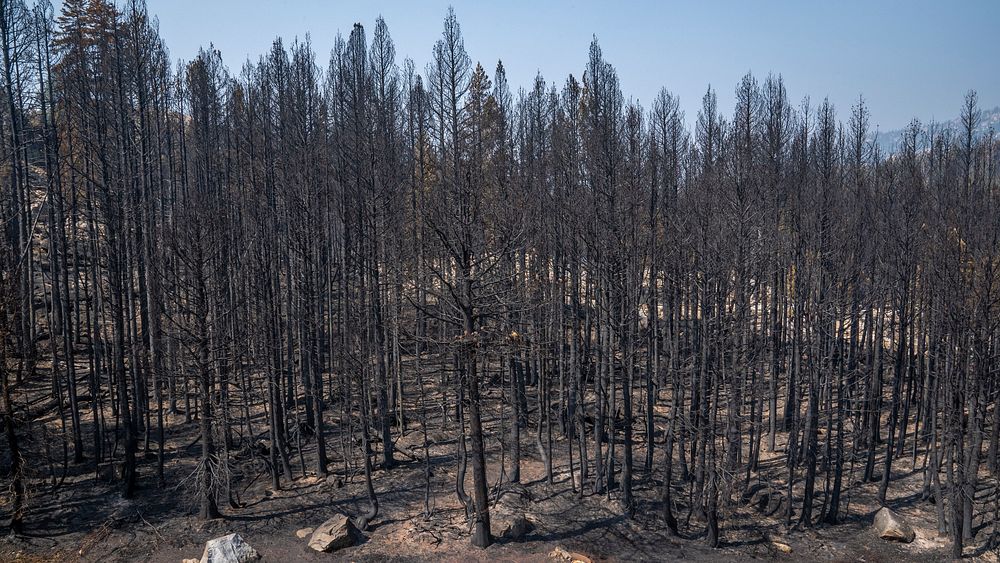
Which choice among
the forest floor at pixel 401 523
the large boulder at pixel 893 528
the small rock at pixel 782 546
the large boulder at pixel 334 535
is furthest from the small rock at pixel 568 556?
the large boulder at pixel 893 528

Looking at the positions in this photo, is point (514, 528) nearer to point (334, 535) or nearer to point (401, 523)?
point (401, 523)

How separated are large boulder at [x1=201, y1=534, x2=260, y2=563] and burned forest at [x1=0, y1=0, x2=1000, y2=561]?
996 millimetres

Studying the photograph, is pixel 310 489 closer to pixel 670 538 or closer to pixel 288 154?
pixel 670 538

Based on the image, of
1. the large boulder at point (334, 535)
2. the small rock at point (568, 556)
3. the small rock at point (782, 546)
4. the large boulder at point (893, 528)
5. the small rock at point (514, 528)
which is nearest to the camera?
the small rock at point (568, 556)

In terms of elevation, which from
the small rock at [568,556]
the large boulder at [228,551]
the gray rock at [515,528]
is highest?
the large boulder at [228,551]

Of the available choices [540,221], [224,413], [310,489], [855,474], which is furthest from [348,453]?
[855,474]

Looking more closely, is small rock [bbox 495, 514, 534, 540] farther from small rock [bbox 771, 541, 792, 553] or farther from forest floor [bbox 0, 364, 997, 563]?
small rock [bbox 771, 541, 792, 553]

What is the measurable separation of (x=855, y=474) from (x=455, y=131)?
20.0 meters

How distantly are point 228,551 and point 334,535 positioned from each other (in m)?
2.52

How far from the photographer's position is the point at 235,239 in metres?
25.9

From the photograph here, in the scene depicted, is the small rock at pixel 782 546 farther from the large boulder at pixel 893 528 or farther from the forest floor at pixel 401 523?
the large boulder at pixel 893 528

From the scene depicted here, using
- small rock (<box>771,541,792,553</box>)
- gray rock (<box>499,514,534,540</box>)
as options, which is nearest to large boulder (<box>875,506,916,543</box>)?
small rock (<box>771,541,792,553</box>)

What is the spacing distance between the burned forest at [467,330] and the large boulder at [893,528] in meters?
0.15

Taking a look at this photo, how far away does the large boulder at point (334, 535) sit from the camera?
16.1 metres
